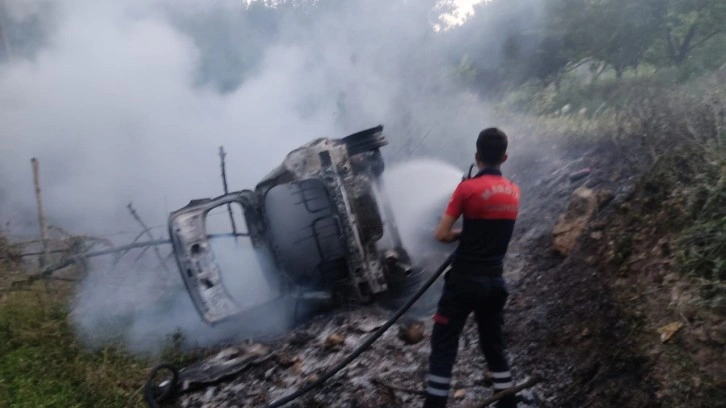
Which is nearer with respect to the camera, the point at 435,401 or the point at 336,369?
the point at 435,401

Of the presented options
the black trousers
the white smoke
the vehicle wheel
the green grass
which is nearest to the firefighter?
the black trousers

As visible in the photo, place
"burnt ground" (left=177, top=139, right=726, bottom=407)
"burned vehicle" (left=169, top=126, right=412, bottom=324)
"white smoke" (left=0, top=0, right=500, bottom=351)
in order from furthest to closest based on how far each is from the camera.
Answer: "white smoke" (left=0, top=0, right=500, bottom=351), "burned vehicle" (left=169, top=126, right=412, bottom=324), "burnt ground" (left=177, top=139, right=726, bottom=407)

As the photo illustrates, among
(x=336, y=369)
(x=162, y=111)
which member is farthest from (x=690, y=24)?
(x=162, y=111)

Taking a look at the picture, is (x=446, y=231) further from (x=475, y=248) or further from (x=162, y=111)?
(x=162, y=111)

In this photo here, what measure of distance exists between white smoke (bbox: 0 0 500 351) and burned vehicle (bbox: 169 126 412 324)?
4687 mm

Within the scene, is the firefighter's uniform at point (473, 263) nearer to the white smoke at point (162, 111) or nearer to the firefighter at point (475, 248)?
the firefighter at point (475, 248)

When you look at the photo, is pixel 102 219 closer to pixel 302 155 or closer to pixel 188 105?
pixel 188 105

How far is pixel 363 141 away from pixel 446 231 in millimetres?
2711

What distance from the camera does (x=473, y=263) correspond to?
3.45m

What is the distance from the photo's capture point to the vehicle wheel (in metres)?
5.99

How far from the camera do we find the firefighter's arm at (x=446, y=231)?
3419mm

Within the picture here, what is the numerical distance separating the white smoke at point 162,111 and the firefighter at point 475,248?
676 cm

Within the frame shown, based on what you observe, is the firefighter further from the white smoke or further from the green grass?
the white smoke

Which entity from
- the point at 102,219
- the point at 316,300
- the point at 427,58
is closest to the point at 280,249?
the point at 316,300
